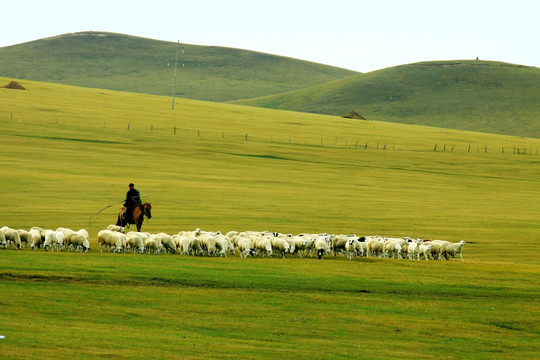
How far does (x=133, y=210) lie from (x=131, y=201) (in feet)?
1.28

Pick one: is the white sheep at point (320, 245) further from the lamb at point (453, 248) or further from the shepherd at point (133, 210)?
the shepherd at point (133, 210)

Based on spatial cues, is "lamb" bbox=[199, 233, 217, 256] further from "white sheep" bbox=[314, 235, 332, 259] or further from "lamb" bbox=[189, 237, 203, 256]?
"white sheep" bbox=[314, 235, 332, 259]

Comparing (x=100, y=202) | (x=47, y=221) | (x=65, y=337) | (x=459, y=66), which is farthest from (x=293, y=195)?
(x=459, y=66)

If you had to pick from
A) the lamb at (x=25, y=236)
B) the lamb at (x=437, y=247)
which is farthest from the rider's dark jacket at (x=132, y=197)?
the lamb at (x=437, y=247)

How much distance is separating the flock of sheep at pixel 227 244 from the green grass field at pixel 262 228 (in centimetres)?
73

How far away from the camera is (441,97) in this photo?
6727 inches

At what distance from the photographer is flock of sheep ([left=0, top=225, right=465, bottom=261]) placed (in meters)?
23.4

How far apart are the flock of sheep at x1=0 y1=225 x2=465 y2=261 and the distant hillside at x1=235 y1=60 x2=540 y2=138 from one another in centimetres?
11962

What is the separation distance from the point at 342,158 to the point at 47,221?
1420 inches

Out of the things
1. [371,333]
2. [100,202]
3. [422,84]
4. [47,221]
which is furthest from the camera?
[422,84]

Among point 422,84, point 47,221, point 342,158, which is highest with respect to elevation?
point 422,84

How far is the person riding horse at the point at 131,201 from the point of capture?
90.1ft

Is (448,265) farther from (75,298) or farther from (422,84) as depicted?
(422,84)

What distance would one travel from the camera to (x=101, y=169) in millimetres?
50500
